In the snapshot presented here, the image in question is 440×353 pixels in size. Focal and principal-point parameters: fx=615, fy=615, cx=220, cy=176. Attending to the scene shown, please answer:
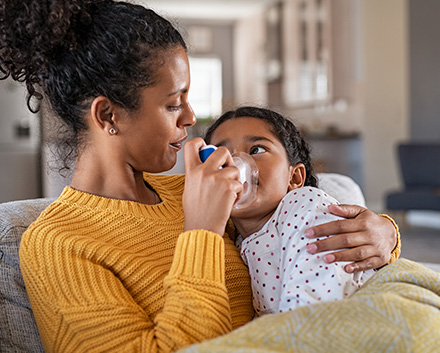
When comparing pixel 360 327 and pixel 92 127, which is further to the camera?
pixel 92 127

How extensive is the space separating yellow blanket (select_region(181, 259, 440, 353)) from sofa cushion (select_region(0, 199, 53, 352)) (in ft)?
1.57

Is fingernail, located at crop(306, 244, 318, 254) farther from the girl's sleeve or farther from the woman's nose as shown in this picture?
the woman's nose

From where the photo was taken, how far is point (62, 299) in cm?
104

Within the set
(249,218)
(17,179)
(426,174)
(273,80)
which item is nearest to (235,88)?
(273,80)

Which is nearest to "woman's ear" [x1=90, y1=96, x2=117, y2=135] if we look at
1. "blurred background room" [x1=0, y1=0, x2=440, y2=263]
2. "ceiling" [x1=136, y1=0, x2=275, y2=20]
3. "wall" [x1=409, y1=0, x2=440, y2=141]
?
"blurred background room" [x1=0, y1=0, x2=440, y2=263]

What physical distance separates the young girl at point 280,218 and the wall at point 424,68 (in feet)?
→ 21.1

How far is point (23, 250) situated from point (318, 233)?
54 cm

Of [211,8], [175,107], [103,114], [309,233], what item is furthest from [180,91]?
[211,8]

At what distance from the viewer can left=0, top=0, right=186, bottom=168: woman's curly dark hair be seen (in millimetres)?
1159

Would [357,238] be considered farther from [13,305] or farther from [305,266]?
[13,305]

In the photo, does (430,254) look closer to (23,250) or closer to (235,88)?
(23,250)

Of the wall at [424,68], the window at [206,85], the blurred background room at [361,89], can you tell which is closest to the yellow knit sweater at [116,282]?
the blurred background room at [361,89]

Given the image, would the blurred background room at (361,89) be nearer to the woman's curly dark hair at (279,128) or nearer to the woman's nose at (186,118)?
the woman's curly dark hair at (279,128)

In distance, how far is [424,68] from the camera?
24.9 ft
